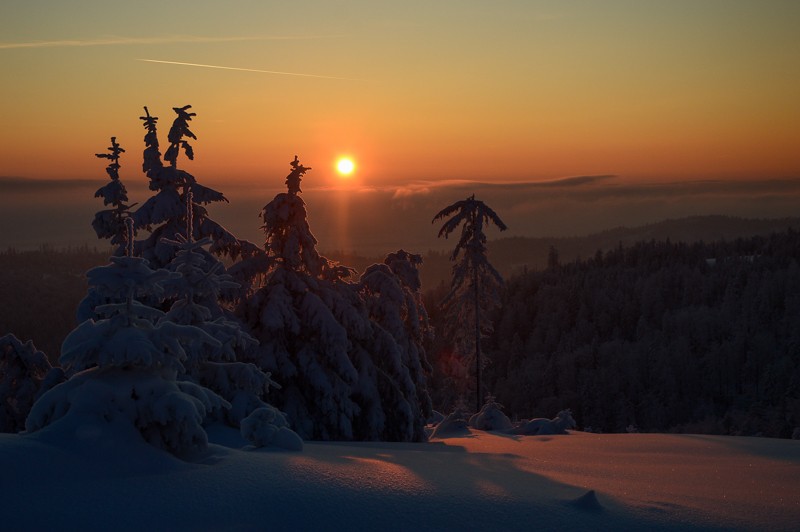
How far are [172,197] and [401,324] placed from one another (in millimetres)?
9815

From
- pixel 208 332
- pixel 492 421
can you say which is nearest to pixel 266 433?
pixel 208 332

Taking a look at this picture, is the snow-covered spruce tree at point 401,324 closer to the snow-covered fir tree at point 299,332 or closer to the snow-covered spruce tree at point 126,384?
the snow-covered fir tree at point 299,332

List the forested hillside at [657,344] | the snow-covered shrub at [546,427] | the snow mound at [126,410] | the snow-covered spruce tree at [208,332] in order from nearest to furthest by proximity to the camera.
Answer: the snow mound at [126,410]
the snow-covered spruce tree at [208,332]
the snow-covered shrub at [546,427]
the forested hillside at [657,344]

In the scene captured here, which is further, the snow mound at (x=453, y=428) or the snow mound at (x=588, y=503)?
the snow mound at (x=453, y=428)

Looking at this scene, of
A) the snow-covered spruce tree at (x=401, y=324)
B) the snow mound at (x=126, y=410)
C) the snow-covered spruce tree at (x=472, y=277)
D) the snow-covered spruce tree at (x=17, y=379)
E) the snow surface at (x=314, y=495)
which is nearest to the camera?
the snow surface at (x=314, y=495)

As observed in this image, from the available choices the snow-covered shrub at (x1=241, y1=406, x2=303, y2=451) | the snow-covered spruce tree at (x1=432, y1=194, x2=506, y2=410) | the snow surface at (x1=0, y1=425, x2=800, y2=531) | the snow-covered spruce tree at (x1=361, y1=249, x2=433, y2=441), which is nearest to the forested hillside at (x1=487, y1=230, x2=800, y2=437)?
the snow-covered spruce tree at (x1=432, y1=194, x2=506, y2=410)

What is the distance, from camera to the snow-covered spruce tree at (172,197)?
21875 millimetres

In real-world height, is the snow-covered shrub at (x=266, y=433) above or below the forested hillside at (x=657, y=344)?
above

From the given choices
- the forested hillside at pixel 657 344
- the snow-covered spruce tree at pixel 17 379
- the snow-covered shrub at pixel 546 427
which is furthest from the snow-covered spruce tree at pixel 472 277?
the forested hillside at pixel 657 344

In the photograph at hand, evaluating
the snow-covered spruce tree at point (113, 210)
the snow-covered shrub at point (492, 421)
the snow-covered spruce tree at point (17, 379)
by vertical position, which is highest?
the snow-covered spruce tree at point (113, 210)

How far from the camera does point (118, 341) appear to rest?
8195mm

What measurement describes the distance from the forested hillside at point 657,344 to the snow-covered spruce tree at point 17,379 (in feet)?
244

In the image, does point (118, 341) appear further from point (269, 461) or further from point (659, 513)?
point (659, 513)

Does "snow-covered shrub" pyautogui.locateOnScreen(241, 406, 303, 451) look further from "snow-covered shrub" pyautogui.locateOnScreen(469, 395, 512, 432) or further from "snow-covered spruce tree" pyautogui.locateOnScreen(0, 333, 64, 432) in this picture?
"snow-covered spruce tree" pyautogui.locateOnScreen(0, 333, 64, 432)
